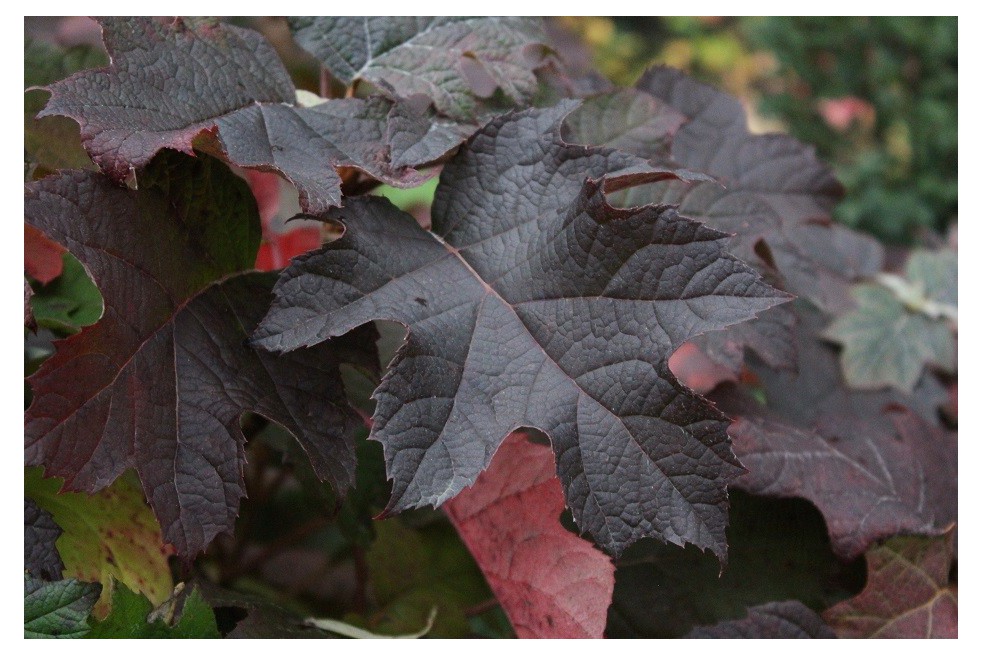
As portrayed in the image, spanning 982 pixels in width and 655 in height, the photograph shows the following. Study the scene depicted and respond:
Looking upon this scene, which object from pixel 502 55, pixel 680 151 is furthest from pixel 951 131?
pixel 502 55

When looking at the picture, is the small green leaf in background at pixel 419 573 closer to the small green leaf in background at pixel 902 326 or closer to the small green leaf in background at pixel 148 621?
the small green leaf in background at pixel 148 621

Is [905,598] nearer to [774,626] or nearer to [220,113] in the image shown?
[774,626]

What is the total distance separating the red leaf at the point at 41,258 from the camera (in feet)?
2.86

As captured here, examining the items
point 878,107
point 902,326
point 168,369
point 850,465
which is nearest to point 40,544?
Result: point 168,369

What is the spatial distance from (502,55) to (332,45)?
0.60ft

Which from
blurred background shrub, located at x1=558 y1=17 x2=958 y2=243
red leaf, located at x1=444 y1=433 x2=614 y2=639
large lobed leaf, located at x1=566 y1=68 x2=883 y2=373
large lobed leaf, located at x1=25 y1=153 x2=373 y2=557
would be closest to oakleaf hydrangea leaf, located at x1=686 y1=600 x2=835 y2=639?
red leaf, located at x1=444 y1=433 x2=614 y2=639

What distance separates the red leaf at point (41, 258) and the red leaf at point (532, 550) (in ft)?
1.57

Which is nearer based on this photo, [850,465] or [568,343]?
[568,343]

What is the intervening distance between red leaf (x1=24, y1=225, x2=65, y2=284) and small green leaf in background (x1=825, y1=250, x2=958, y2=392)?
110 cm

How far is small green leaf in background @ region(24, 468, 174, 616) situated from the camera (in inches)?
31.2

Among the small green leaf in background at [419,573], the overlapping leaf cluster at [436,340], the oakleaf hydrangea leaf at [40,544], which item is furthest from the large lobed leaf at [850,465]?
the oakleaf hydrangea leaf at [40,544]

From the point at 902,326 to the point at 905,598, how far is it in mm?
760

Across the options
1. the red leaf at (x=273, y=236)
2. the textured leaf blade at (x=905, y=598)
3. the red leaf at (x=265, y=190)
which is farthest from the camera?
the red leaf at (x=265, y=190)

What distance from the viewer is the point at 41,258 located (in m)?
0.89
